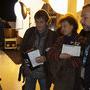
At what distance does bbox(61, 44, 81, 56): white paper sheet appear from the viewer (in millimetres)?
2791

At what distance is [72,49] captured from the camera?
2836mm

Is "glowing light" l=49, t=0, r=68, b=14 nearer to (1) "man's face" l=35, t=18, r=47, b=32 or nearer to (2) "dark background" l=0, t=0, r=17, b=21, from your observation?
(1) "man's face" l=35, t=18, r=47, b=32

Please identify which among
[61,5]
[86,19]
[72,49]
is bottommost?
[72,49]

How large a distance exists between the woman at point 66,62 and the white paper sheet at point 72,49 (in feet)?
0.12

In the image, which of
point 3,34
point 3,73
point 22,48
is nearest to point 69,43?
point 22,48

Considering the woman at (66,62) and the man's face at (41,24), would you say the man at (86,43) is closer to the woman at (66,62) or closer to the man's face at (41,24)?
the woman at (66,62)

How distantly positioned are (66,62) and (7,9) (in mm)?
11481

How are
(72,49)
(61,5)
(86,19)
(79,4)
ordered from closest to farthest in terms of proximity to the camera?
(86,19), (72,49), (61,5), (79,4)

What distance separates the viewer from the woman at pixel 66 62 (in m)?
2.89

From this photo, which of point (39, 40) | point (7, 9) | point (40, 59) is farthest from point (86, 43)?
point (7, 9)

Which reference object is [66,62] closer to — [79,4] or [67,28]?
[67,28]

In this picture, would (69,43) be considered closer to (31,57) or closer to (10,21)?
(31,57)

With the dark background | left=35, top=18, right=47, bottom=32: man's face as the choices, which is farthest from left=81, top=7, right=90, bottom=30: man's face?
the dark background

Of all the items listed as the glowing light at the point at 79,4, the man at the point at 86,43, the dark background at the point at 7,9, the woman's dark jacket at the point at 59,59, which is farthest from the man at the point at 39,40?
the dark background at the point at 7,9
